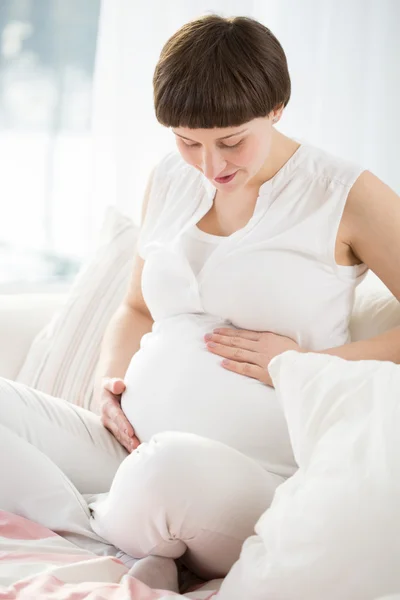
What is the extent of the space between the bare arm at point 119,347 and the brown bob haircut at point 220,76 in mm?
450

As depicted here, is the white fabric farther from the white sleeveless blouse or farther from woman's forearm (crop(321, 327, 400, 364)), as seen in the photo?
woman's forearm (crop(321, 327, 400, 364))

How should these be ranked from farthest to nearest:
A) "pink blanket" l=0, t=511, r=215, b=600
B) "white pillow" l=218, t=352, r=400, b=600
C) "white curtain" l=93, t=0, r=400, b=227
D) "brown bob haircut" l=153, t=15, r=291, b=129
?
"white curtain" l=93, t=0, r=400, b=227 < "brown bob haircut" l=153, t=15, r=291, b=129 < "pink blanket" l=0, t=511, r=215, b=600 < "white pillow" l=218, t=352, r=400, b=600

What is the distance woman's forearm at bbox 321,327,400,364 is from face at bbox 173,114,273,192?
33 cm

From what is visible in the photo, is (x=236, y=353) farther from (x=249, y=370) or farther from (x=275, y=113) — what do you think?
(x=275, y=113)

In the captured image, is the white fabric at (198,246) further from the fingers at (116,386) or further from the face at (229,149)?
the fingers at (116,386)

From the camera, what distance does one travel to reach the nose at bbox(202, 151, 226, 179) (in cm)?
137

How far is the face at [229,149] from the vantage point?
4.43 feet

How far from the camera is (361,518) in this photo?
0.90 meters

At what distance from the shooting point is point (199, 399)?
1.41 metres

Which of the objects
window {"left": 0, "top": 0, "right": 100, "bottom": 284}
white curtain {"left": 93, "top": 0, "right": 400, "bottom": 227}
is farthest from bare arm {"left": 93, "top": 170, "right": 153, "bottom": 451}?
window {"left": 0, "top": 0, "right": 100, "bottom": 284}

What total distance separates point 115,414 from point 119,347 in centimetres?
21

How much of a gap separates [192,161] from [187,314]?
28 centimetres

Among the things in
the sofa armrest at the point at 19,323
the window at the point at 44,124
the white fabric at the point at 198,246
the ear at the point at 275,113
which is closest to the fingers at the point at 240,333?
the white fabric at the point at 198,246

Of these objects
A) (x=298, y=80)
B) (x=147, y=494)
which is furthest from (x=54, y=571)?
(x=298, y=80)
